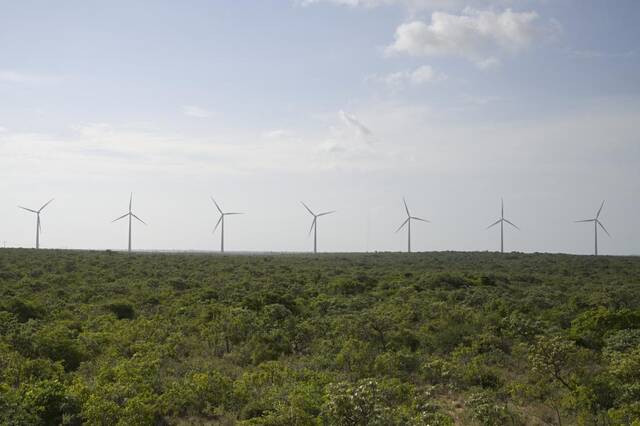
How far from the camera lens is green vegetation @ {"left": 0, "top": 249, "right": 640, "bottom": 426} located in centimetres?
1279

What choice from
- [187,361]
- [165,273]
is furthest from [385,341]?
[165,273]

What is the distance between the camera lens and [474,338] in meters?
21.0

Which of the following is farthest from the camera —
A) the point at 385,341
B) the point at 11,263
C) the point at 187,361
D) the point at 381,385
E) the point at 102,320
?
the point at 11,263

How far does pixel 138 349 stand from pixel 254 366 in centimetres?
426

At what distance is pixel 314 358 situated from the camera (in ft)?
60.3

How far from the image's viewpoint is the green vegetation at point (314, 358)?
12.8 metres

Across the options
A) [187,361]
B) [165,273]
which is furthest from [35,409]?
[165,273]

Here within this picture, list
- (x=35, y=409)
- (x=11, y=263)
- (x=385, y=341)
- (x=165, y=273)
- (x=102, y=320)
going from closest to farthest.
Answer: (x=35, y=409) → (x=385, y=341) → (x=102, y=320) → (x=165, y=273) → (x=11, y=263)

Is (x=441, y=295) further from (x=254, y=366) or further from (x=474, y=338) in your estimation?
(x=254, y=366)

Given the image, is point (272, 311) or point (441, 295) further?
point (441, 295)

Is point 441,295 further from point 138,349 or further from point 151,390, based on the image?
point 151,390

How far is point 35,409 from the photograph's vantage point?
12.3 metres

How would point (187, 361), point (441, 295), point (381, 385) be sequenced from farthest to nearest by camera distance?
1. point (441, 295)
2. point (187, 361)
3. point (381, 385)

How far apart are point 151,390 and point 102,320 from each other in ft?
35.8
